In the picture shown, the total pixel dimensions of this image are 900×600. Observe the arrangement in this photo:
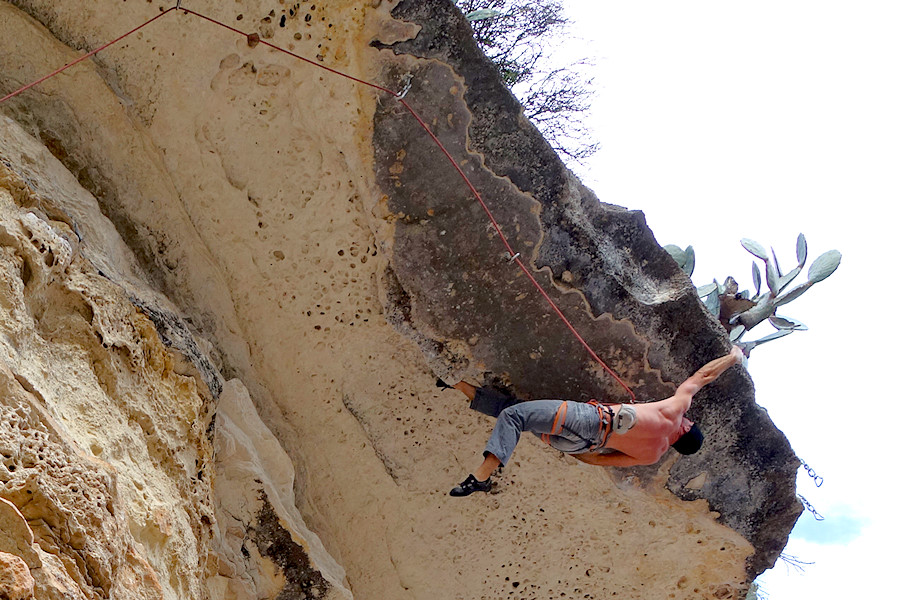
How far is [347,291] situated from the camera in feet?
9.66

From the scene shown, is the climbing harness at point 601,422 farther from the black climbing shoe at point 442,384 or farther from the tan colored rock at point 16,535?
the tan colored rock at point 16,535

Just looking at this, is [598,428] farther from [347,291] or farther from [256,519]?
[256,519]

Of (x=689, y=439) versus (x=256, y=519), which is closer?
(x=256, y=519)

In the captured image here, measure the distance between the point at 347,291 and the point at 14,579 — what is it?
5.19 ft

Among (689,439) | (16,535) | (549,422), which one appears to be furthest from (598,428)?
(16,535)

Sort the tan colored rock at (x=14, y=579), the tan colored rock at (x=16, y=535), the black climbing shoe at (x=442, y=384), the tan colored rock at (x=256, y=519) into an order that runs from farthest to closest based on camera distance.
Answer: the black climbing shoe at (x=442, y=384)
the tan colored rock at (x=256, y=519)
the tan colored rock at (x=16, y=535)
the tan colored rock at (x=14, y=579)

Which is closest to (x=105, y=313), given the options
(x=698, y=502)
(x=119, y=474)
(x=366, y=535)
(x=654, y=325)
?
(x=119, y=474)

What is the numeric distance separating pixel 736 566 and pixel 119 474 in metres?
2.32

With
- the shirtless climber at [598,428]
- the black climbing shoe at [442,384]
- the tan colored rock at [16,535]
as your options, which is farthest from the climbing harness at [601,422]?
the tan colored rock at [16,535]

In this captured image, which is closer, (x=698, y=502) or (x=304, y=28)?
(x=304, y=28)

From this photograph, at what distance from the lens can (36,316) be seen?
2119 mm

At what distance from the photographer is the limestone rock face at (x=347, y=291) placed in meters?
2.67

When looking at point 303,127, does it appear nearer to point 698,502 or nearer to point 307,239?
point 307,239

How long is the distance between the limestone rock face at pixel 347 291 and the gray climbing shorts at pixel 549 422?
21 centimetres
